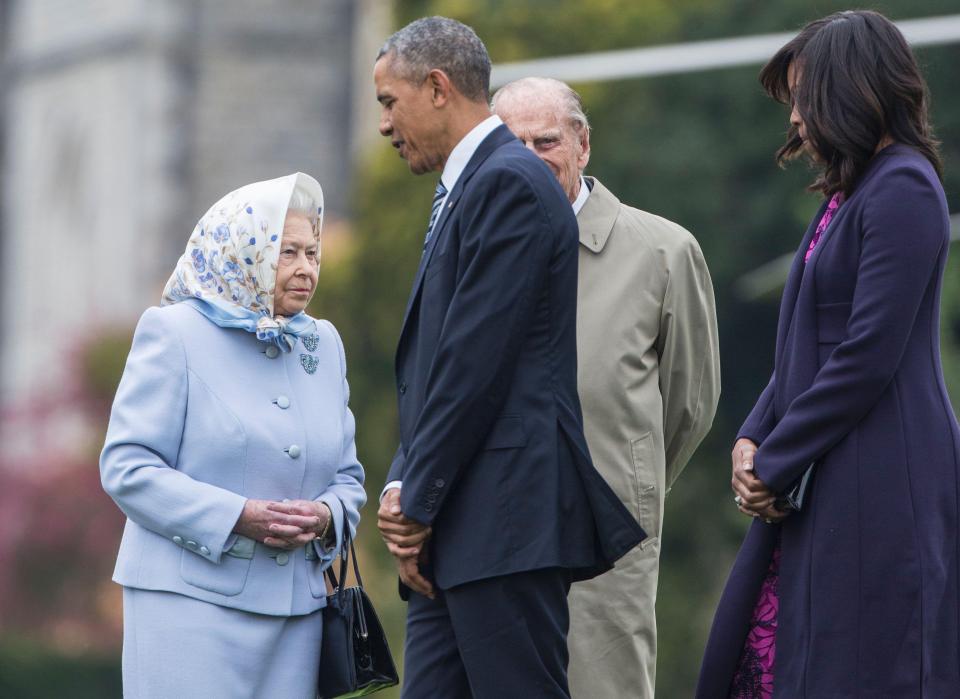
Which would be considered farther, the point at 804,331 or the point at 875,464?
the point at 804,331

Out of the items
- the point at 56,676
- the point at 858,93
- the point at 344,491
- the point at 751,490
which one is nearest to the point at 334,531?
the point at 344,491

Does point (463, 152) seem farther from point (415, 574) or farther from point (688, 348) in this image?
point (688, 348)

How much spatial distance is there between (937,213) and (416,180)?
17.3m

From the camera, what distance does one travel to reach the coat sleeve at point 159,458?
427cm

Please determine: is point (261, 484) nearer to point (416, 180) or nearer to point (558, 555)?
point (558, 555)

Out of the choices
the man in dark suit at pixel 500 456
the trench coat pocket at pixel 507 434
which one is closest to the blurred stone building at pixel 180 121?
the man in dark suit at pixel 500 456

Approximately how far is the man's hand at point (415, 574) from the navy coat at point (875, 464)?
794mm

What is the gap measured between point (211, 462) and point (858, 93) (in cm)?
171

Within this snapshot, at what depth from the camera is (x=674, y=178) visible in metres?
21.2

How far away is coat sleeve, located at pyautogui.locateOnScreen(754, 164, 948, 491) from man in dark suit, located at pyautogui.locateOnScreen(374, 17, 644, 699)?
44 centimetres

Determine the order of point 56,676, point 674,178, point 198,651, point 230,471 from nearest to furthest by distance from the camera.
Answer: point 198,651
point 230,471
point 56,676
point 674,178

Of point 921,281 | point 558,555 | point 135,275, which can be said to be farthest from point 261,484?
point 135,275

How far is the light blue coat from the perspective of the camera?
4281 millimetres

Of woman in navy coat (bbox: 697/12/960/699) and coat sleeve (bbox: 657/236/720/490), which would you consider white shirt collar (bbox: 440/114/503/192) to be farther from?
coat sleeve (bbox: 657/236/720/490)
